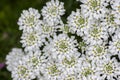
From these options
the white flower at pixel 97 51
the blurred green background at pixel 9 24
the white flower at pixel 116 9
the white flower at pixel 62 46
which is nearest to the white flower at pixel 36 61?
the white flower at pixel 62 46

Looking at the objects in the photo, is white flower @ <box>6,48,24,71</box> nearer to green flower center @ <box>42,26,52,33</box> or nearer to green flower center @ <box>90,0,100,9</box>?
green flower center @ <box>42,26,52,33</box>

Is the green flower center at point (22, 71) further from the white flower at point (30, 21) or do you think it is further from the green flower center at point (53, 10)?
the green flower center at point (53, 10)

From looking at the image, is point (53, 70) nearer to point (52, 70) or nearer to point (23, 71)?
point (52, 70)

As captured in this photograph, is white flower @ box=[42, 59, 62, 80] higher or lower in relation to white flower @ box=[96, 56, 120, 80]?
higher

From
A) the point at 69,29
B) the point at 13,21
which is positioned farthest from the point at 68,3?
the point at 13,21

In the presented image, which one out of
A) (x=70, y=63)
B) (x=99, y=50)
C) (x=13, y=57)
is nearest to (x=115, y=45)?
(x=99, y=50)

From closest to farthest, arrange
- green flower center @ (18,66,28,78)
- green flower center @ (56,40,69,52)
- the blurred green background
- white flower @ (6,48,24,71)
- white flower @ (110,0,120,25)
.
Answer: white flower @ (110,0,120,25), green flower center @ (56,40,69,52), green flower center @ (18,66,28,78), white flower @ (6,48,24,71), the blurred green background

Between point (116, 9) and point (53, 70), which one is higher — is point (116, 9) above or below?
above

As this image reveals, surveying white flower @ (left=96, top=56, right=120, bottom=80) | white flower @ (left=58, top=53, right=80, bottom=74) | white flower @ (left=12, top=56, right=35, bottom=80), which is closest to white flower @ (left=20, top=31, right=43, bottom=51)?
white flower @ (left=12, top=56, right=35, bottom=80)
